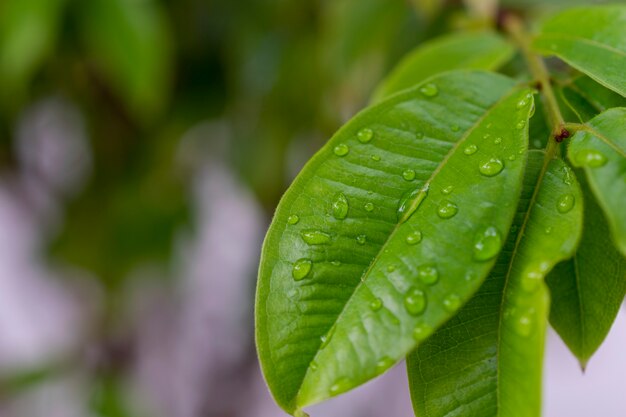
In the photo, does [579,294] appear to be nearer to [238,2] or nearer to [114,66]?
[114,66]

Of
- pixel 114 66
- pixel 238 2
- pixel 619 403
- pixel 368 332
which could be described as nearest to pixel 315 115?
pixel 238 2

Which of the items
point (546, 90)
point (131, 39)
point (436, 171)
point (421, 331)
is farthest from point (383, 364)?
point (131, 39)

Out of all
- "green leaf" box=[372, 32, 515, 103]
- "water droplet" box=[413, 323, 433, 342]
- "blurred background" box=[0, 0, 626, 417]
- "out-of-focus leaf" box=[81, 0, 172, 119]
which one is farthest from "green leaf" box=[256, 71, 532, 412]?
"out-of-focus leaf" box=[81, 0, 172, 119]

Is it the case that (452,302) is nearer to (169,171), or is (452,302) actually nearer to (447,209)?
(447,209)

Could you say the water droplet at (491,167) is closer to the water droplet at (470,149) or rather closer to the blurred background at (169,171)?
the water droplet at (470,149)

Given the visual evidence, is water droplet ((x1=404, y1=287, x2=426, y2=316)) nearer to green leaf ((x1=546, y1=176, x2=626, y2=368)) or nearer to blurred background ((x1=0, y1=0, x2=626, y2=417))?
green leaf ((x1=546, y1=176, x2=626, y2=368))
